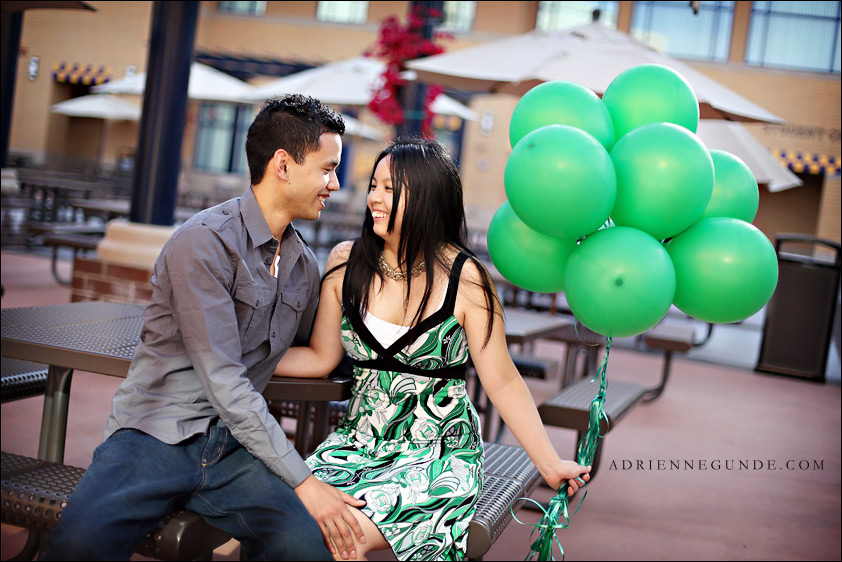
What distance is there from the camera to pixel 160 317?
191 cm

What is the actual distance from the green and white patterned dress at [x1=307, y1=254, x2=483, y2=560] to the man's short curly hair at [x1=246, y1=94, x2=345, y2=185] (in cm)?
45

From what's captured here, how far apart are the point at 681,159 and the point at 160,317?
4.15 ft

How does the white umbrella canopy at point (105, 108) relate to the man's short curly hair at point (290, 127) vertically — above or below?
above

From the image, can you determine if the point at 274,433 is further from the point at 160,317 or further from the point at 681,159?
the point at 681,159

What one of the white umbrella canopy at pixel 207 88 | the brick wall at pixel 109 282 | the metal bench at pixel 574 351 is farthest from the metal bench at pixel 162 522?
the white umbrella canopy at pixel 207 88

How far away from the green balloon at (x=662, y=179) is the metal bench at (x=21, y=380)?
189 centimetres

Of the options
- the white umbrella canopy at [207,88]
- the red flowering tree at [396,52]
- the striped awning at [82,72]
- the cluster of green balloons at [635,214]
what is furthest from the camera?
the striped awning at [82,72]

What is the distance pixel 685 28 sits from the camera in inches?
764

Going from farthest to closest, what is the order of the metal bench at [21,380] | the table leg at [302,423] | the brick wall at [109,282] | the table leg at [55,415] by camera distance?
the brick wall at [109,282] → the table leg at [302,423] → the metal bench at [21,380] → the table leg at [55,415]

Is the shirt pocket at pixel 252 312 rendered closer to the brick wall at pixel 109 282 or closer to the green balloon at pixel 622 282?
the green balloon at pixel 622 282

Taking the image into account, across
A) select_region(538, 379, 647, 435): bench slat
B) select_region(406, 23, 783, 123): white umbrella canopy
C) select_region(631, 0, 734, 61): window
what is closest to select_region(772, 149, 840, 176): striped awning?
select_region(631, 0, 734, 61): window

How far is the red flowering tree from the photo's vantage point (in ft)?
21.1

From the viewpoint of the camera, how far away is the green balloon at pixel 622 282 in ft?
6.15

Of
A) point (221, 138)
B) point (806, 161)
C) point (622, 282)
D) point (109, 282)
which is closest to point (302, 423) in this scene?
point (622, 282)
